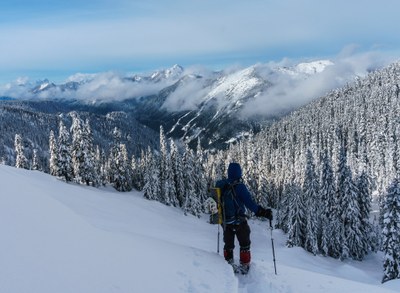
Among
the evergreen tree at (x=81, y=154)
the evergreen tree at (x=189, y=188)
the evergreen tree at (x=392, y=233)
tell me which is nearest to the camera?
the evergreen tree at (x=392, y=233)

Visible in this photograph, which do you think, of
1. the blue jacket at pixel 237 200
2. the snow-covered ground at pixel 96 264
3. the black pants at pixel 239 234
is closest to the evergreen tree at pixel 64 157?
the snow-covered ground at pixel 96 264

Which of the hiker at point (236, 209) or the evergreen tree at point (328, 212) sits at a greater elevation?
the hiker at point (236, 209)

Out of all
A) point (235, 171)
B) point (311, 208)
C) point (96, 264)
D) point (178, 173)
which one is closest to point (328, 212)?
point (311, 208)

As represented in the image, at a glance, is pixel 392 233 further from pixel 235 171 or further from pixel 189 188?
pixel 235 171

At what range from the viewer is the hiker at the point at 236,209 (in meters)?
9.30

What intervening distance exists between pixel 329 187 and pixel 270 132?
153792 mm

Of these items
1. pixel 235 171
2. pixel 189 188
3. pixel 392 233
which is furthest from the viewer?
pixel 189 188

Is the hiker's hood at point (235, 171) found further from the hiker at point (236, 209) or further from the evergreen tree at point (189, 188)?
the evergreen tree at point (189, 188)

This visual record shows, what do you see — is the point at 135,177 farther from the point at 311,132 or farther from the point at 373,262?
the point at 311,132

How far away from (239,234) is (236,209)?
0.76 m

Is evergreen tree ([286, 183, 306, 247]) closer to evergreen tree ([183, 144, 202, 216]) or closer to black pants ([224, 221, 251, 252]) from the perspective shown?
evergreen tree ([183, 144, 202, 216])

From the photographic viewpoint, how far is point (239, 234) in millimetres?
9523

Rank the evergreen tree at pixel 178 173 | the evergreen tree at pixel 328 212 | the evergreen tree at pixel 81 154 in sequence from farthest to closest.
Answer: the evergreen tree at pixel 178 173
the evergreen tree at pixel 81 154
the evergreen tree at pixel 328 212

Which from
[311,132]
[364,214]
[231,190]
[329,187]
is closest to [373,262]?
[364,214]
